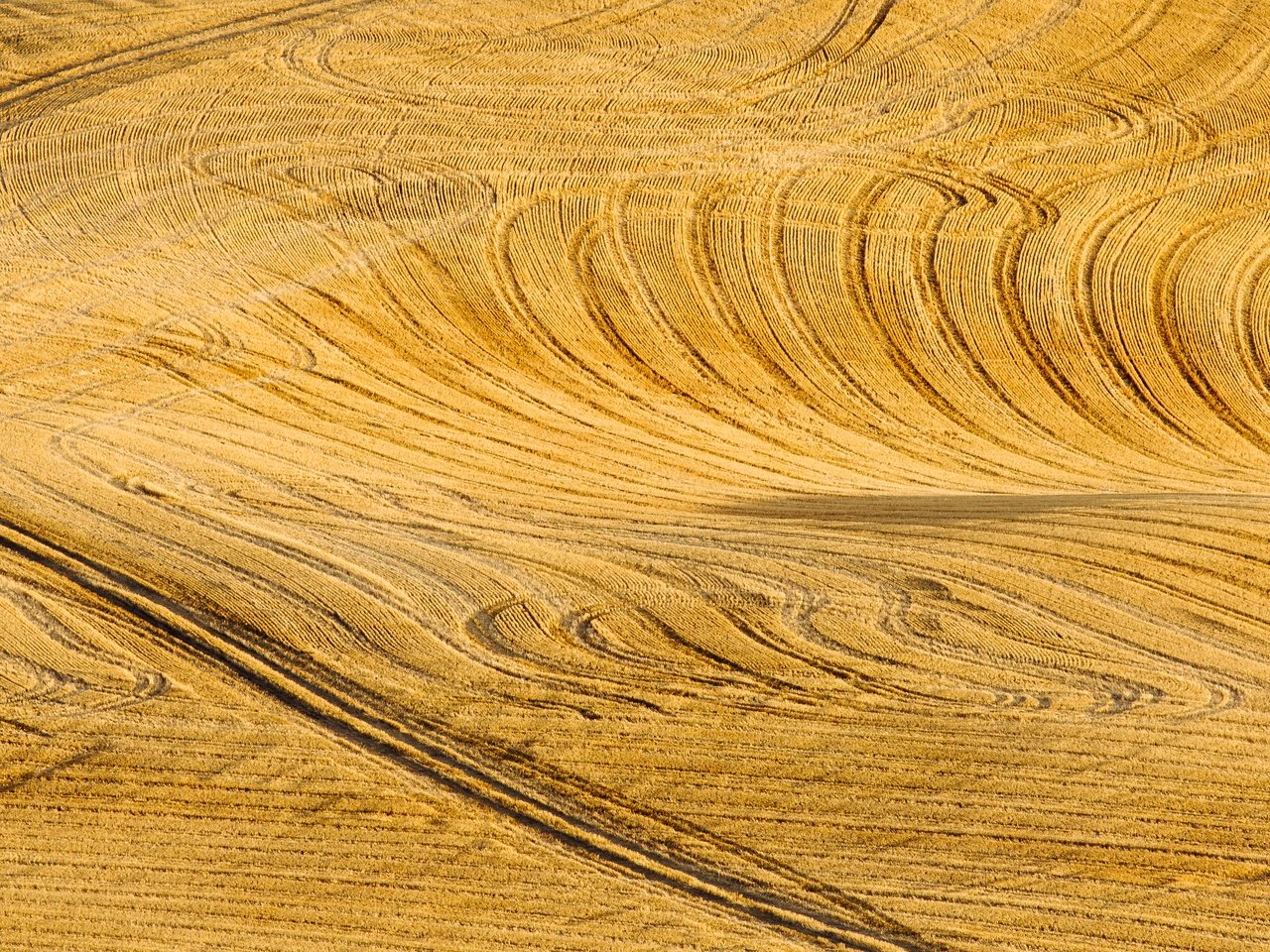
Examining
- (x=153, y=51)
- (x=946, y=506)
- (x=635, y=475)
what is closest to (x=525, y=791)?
(x=946, y=506)

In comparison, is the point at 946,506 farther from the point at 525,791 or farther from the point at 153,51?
the point at 153,51

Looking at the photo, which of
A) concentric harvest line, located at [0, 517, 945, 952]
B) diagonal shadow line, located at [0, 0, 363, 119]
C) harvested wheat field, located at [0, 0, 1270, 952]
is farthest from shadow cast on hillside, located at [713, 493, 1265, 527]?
diagonal shadow line, located at [0, 0, 363, 119]

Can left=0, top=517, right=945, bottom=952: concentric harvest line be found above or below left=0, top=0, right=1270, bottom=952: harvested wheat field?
below

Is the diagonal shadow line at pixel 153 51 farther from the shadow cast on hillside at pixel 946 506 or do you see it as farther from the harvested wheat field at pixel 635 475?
the shadow cast on hillside at pixel 946 506

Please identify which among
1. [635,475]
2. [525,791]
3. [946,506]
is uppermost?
[946,506]

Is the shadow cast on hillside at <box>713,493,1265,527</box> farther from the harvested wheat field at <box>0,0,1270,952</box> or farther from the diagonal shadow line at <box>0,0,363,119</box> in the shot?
the diagonal shadow line at <box>0,0,363,119</box>

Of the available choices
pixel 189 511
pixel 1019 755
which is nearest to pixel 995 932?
pixel 1019 755

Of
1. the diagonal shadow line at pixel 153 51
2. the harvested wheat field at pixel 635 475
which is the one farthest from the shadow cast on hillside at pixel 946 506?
the diagonal shadow line at pixel 153 51

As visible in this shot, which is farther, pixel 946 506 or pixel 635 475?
pixel 635 475
